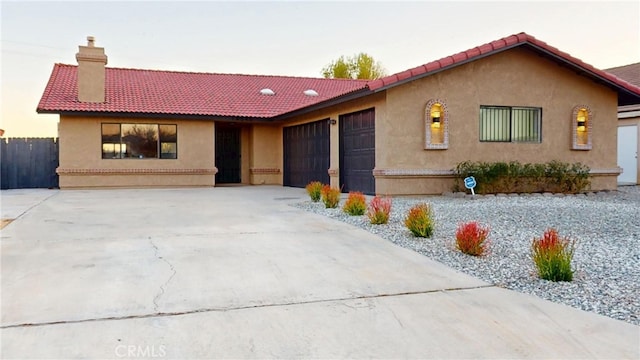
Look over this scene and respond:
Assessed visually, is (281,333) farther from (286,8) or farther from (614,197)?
(286,8)

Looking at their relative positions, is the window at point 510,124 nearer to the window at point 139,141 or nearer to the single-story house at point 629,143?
the single-story house at point 629,143

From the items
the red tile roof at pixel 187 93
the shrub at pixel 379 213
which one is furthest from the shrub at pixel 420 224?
the red tile roof at pixel 187 93

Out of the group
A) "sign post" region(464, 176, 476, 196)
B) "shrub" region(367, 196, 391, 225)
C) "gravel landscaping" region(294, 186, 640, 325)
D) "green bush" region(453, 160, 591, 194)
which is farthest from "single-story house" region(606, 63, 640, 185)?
"shrub" region(367, 196, 391, 225)

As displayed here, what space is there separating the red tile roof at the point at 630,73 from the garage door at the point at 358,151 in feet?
48.1

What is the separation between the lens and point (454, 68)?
14.1 metres

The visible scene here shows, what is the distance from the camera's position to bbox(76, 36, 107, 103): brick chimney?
19281 mm

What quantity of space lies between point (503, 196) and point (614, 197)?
347 cm

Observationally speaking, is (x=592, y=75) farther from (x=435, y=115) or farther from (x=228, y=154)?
(x=228, y=154)

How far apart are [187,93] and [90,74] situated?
4045 mm

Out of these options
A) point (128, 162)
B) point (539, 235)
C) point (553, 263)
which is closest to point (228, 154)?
point (128, 162)

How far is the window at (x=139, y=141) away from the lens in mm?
19281

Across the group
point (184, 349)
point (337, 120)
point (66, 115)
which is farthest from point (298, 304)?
point (66, 115)

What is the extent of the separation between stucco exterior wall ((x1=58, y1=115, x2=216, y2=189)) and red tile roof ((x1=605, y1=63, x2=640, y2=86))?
62.6ft

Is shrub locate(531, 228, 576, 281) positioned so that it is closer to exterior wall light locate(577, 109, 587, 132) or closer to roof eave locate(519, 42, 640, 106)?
roof eave locate(519, 42, 640, 106)
